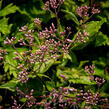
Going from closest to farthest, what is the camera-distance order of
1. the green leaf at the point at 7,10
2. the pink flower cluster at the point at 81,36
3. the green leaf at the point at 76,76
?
the pink flower cluster at the point at 81,36 → the green leaf at the point at 76,76 → the green leaf at the point at 7,10

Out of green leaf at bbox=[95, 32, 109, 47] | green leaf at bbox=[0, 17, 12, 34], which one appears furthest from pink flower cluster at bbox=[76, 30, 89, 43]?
green leaf at bbox=[0, 17, 12, 34]

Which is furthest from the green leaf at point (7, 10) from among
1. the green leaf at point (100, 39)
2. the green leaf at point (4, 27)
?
the green leaf at point (100, 39)

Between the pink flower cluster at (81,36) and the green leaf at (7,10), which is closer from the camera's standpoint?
the pink flower cluster at (81,36)

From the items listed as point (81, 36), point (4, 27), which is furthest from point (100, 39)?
point (4, 27)

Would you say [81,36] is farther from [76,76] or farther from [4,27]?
[4,27]

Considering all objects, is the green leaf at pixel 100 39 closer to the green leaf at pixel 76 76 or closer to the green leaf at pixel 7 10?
the green leaf at pixel 76 76

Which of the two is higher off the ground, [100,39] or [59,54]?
[100,39]

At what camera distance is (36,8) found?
3.83 m

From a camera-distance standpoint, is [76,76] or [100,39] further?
[100,39]

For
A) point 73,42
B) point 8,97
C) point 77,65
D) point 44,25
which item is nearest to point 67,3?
point 44,25

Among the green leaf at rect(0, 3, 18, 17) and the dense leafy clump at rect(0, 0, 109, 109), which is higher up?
the green leaf at rect(0, 3, 18, 17)

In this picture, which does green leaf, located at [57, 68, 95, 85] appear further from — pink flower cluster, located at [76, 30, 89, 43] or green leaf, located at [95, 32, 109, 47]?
pink flower cluster, located at [76, 30, 89, 43]

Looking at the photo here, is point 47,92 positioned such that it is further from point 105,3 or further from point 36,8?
point 105,3

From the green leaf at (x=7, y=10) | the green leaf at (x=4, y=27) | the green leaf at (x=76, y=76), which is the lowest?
the green leaf at (x=76, y=76)
